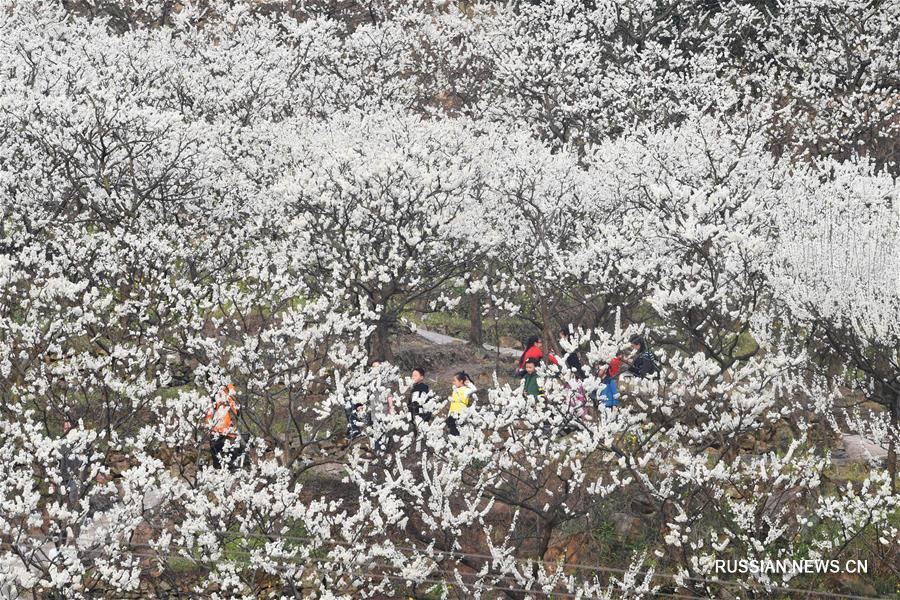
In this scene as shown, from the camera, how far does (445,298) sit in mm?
20125

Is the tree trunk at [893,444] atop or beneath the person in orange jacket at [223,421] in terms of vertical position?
atop

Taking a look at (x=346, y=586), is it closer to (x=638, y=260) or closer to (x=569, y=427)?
(x=569, y=427)

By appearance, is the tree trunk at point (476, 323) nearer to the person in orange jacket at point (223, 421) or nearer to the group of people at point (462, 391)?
the group of people at point (462, 391)

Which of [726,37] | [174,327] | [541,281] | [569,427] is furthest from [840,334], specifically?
[726,37]

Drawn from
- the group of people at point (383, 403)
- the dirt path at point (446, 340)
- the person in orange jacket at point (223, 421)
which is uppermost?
the dirt path at point (446, 340)

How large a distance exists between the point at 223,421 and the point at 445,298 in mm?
7203

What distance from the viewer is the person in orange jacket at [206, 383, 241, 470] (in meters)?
13.3

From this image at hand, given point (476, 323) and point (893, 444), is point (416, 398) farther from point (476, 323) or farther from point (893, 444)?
point (476, 323)

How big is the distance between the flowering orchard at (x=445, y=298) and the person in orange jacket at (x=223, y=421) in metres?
0.29

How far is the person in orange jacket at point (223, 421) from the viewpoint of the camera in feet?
43.7

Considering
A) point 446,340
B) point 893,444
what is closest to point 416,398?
point 893,444

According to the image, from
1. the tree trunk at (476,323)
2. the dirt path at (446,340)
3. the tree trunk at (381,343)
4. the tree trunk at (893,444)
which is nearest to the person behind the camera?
the tree trunk at (893,444)

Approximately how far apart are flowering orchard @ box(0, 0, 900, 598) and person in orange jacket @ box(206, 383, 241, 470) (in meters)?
0.29

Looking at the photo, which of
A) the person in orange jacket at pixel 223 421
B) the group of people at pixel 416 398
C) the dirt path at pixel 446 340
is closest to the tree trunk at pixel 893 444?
the group of people at pixel 416 398
